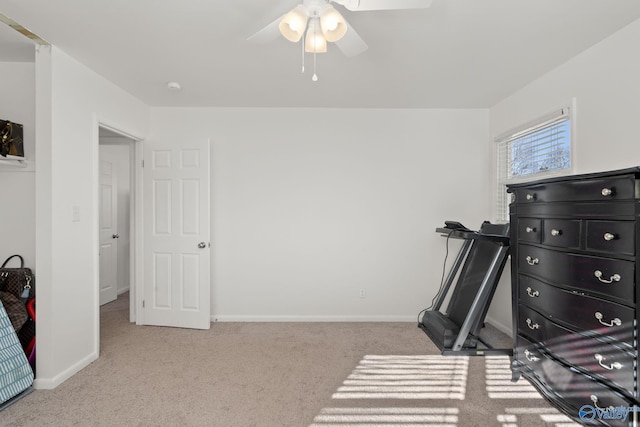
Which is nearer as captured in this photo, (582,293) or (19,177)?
(582,293)

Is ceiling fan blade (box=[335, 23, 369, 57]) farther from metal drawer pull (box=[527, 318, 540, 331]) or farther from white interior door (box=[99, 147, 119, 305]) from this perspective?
white interior door (box=[99, 147, 119, 305])

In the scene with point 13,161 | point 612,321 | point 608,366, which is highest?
point 13,161

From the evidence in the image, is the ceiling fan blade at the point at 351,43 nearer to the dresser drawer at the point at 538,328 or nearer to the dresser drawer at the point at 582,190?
the dresser drawer at the point at 582,190

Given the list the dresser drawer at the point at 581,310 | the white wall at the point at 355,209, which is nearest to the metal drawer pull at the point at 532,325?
the dresser drawer at the point at 581,310

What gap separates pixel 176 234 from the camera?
3701 mm

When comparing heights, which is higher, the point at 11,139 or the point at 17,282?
the point at 11,139

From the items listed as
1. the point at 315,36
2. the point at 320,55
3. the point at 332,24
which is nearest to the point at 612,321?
the point at 332,24

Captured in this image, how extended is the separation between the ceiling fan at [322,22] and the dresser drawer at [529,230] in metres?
1.58

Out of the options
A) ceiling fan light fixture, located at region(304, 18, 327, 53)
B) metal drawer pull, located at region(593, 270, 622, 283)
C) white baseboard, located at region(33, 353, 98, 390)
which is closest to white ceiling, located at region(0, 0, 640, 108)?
ceiling fan light fixture, located at region(304, 18, 327, 53)

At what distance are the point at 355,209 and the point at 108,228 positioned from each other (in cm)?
356

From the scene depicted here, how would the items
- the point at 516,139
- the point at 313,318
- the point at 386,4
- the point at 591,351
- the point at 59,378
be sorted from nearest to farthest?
the point at 386,4
the point at 591,351
the point at 59,378
the point at 516,139
the point at 313,318

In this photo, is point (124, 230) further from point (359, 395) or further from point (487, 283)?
point (487, 283)

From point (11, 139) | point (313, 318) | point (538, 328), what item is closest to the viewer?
point (538, 328)

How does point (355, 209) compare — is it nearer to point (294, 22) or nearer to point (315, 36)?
point (315, 36)
